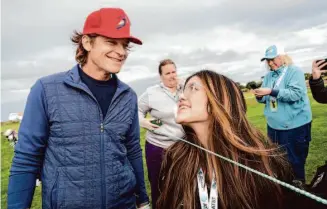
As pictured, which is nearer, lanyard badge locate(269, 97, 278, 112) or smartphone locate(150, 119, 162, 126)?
smartphone locate(150, 119, 162, 126)

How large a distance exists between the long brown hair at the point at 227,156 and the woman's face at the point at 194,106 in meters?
0.04

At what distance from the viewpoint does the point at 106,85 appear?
7.99ft

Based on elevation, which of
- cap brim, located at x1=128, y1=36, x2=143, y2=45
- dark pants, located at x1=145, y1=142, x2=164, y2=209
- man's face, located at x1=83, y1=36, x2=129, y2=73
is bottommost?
dark pants, located at x1=145, y1=142, x2=164, y2=209

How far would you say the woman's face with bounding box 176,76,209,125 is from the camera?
2.27 meters

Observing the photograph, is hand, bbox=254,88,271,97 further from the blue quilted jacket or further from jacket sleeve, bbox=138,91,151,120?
the blue quilted jacket

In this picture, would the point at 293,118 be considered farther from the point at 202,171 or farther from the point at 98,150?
the point at 98,150

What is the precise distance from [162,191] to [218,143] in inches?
22.3

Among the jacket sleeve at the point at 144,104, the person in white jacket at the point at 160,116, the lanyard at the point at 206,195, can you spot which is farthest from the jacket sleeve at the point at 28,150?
the jacket sleeve at the point at 144,104

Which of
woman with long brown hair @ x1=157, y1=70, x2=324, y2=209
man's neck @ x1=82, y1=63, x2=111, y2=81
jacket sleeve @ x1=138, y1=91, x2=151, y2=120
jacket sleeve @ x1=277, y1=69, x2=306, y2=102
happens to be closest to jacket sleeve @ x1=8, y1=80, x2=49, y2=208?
man's neck @ x1=82, y1=63, x2=111, y2=81

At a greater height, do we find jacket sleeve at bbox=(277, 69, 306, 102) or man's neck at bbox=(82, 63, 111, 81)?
man's neck at bbox=(82, 63, 111, 81)

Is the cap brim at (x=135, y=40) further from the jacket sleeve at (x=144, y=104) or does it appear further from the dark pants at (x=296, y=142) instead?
the dark pants at (x=296, y=142)

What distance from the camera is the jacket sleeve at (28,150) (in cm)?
210

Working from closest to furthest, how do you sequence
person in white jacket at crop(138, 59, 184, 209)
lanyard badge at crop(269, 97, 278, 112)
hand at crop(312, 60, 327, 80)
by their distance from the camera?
hand at crop(312, 60, 327, 80) < person in white jacket at crop(138, 59, 184, 209) < lanyard badge at crop(269, 97, 278, 112)

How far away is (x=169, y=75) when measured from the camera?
Answer: 4.53 meters
